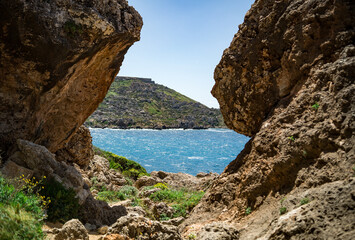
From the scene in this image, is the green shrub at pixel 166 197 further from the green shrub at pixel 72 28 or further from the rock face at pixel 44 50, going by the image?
the green shrub at pixel 72 28

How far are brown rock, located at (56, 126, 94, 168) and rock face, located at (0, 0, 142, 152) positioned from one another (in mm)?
3777

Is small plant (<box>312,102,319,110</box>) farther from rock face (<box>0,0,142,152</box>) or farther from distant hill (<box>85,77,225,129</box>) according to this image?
distant hill (<box>85,77,225,129</box>)

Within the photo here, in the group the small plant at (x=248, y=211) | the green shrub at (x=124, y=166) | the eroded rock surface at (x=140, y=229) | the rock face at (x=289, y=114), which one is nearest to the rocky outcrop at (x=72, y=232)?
the eroded rock surface at (x=140, y=229)

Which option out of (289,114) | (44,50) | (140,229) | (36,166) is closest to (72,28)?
(44,50)

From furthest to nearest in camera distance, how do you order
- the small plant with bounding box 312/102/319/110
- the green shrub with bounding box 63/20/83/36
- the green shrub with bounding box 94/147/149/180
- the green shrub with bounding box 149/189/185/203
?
the green shrub with bounding box 94/147/149/180 → the green shrub with bounding box 149/189/185/203 → the green shrub with bounding box 63/20/83/36 → the small plant with bounding box 312/102/319/110

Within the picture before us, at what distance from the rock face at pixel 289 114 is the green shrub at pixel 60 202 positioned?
3740 mm

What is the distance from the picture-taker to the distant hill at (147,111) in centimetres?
11925

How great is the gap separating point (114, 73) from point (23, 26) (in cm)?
499

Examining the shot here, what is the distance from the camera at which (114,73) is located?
1230cm

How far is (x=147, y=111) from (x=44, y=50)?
410 ft

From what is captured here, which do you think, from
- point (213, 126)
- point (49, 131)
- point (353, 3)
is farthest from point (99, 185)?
point (213, 126)

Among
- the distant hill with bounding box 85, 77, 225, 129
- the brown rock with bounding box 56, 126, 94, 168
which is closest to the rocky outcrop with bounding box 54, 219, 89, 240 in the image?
the brown rock with bounding box 56, 126, 94, 168

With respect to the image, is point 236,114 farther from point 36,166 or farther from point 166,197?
point 166,197

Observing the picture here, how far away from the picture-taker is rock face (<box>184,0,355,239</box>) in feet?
15.2
